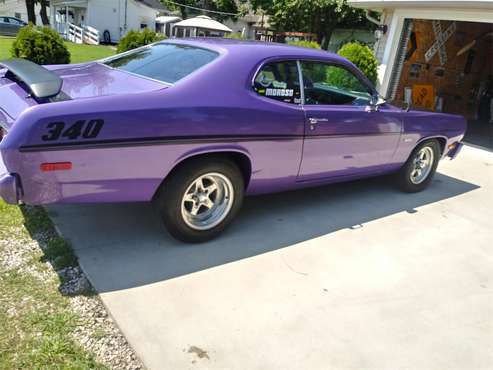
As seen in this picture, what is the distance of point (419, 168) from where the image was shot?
5594 mm

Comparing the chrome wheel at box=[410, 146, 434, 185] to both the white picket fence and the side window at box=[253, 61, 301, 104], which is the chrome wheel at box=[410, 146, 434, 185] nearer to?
the side window at box=[253, 61, 301, 104]

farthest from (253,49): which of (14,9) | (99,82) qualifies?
(14,9)

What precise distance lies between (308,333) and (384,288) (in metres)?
0.91

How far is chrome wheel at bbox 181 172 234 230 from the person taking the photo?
3.53 m

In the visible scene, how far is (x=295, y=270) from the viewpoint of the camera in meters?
→ 3.47

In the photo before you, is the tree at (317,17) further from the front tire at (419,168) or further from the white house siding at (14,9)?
the white house siding at (14,9)

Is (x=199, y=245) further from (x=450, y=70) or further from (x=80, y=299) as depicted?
(x=450, y=70)

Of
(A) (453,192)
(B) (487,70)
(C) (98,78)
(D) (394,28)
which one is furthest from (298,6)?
(C) (98,78)

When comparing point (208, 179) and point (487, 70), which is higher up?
point (487, 70)

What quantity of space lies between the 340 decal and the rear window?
2.65 feet

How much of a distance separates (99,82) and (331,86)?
2.33 m

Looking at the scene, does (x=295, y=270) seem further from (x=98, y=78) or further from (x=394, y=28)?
(x=394, y=28)

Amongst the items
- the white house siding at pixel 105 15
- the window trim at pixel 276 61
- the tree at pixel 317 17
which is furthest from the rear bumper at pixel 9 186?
the white house siding at pixel 105 15

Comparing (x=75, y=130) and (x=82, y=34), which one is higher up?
(x=75, y=130)
